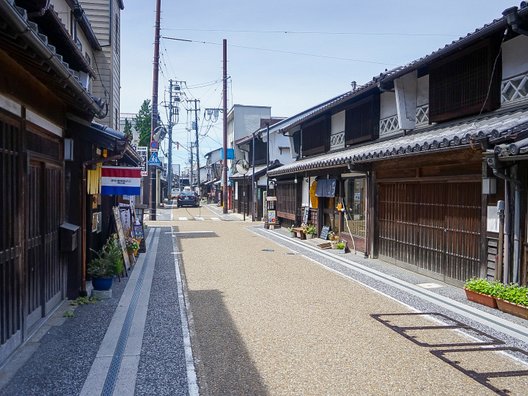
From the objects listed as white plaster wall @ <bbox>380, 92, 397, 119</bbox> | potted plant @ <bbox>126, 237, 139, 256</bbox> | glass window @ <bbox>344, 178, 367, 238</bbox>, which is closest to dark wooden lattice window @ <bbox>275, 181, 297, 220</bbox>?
glass window @ <bbox>344, 178, 367, 238</bbox>

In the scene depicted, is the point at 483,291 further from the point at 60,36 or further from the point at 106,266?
the point at 60,36

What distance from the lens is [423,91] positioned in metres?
12.1

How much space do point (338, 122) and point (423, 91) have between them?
6.10 meters

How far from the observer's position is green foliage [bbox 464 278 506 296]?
7.81 m

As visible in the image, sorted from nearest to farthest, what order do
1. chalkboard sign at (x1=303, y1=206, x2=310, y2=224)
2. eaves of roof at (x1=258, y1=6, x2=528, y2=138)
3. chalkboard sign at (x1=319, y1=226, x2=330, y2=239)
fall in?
eaves of roof at (x1=258, y1=6, x2=528, y2=138)
chalkboard sign at (x1=319, y1=226, x2=330, y2=239)
chalkboard sign at (x1=303, y1=206, x2=310, y2=224)

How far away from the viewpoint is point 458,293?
9.16 m

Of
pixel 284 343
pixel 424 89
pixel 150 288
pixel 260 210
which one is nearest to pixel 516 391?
pixel 284 343

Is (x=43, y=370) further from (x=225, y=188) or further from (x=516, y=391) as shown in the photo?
(x=225, y=188)

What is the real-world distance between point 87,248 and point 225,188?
27.3 metres

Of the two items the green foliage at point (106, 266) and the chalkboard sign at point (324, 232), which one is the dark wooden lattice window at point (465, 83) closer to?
the chalkboard sign at point (324, 232)

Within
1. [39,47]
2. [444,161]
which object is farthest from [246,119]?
[39,47]

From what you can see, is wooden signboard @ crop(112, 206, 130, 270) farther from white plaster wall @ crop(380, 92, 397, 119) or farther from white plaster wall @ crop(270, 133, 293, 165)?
white plaster wall @ crop(270, 133, 293, 165)

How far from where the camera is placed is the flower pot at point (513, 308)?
23.5ft

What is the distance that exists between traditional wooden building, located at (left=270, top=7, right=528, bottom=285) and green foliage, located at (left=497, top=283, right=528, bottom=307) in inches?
11.5
